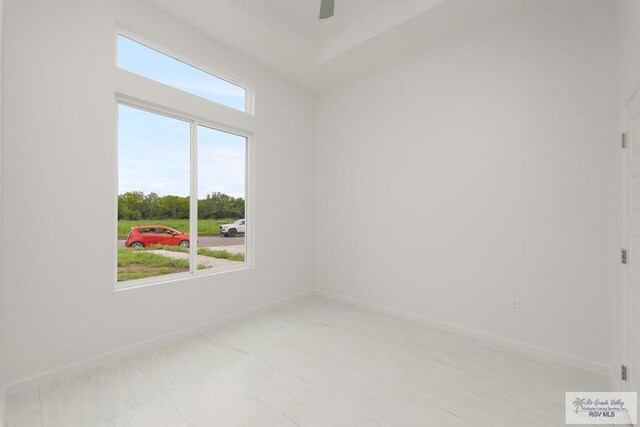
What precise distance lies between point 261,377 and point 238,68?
10.7 ft

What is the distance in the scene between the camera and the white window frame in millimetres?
2594

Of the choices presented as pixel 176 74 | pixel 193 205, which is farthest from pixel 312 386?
pixel 176 74

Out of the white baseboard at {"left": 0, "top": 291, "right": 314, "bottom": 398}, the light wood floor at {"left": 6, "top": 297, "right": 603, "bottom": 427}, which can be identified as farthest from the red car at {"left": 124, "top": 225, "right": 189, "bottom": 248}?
the light wood floor at {"left": 6, "top": 297, "right": 603, "bottom": 427}

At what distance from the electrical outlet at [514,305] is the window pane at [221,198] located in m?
2.97

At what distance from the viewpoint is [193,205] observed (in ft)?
10.5

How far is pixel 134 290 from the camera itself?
2.63 meters

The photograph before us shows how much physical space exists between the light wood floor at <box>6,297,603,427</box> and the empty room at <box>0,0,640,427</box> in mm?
20

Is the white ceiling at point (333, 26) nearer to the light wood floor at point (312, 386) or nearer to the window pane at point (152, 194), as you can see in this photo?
the window pane at point (152, 194)

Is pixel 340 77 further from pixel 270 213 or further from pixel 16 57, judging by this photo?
pixel 16 57

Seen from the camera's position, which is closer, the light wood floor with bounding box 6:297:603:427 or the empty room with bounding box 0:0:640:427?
the light wood floor with bounding box 6:297:603:427

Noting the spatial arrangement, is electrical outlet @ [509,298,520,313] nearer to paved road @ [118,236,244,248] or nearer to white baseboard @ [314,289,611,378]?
white baseboard @ [314,289,611,378]

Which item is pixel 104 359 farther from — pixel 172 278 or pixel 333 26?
pixel 333 26

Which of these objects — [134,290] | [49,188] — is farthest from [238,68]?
[134,290]

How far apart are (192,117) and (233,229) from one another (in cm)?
136
